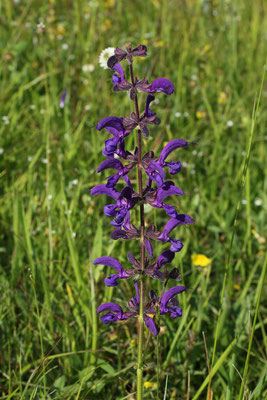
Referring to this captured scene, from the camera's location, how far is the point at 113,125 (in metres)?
1.49

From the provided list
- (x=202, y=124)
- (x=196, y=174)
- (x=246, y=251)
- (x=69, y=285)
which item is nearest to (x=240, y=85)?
(x=202, y=124)

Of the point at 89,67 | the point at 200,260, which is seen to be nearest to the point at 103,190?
the point at 200,260

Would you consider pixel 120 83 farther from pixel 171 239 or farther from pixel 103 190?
pixel 171 239

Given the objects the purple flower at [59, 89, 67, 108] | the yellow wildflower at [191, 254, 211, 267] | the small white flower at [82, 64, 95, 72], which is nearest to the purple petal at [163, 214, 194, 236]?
the yellow wildflower at [191, 254, 211, 267]

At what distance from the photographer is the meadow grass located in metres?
2.14

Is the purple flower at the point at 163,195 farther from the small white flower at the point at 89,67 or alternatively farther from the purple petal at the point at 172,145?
the small white flower at the point at 89,67

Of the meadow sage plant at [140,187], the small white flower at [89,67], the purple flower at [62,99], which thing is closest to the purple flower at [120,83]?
the meadow sage plant at [140,187]

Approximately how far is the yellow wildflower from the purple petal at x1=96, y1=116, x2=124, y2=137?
131 centimetres

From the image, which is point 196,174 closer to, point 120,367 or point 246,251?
point 246,251

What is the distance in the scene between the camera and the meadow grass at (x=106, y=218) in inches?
84.1

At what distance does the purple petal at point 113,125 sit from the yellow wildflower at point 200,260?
51.4 inches

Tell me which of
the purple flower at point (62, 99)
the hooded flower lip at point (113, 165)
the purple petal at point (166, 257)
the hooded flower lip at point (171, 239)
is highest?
the purple flower at point (62, 99)

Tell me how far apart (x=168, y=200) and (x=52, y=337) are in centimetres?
135

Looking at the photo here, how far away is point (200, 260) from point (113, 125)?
54.2 inches
